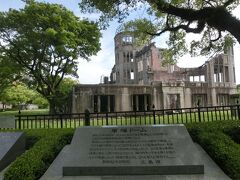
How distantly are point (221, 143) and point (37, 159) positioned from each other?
14.5 ft

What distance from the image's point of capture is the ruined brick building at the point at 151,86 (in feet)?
111

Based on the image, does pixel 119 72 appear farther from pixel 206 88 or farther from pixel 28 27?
pixel 28 27

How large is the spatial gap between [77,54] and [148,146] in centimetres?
2664

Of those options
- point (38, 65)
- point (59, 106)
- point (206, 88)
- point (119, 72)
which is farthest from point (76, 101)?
point (119, 72)

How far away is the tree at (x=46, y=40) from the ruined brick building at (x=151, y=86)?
139 inches

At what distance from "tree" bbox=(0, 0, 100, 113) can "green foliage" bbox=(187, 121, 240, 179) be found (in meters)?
20.3

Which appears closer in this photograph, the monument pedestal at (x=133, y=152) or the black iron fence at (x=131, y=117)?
the monument pedestal at (x=133, y=152)

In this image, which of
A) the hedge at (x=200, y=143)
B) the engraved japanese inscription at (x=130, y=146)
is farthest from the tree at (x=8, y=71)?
the engraved japanese inscription at (x=130, y=146)

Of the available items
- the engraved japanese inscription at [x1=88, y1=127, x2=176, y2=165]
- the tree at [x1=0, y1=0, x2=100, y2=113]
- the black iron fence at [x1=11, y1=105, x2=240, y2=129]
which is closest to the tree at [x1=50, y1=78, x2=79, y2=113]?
the tree at [x1=0, y1=0, x2=100, y2=113]

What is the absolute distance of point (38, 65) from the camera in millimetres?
32094

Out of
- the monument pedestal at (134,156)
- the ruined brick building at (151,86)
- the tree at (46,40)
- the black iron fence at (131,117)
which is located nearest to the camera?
the monument pedestal at (134,156)

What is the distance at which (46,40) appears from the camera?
29.4 meters

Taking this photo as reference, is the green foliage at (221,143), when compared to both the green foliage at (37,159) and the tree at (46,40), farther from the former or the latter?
the tree at (46,40)

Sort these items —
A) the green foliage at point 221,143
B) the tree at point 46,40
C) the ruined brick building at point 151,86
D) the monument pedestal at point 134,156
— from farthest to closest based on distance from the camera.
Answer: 1. the ruined brick building at point 151,86
2. the tree at point 46,40
3. the monument pedestal at point 134,156
4. the green foliage at point 221,143
